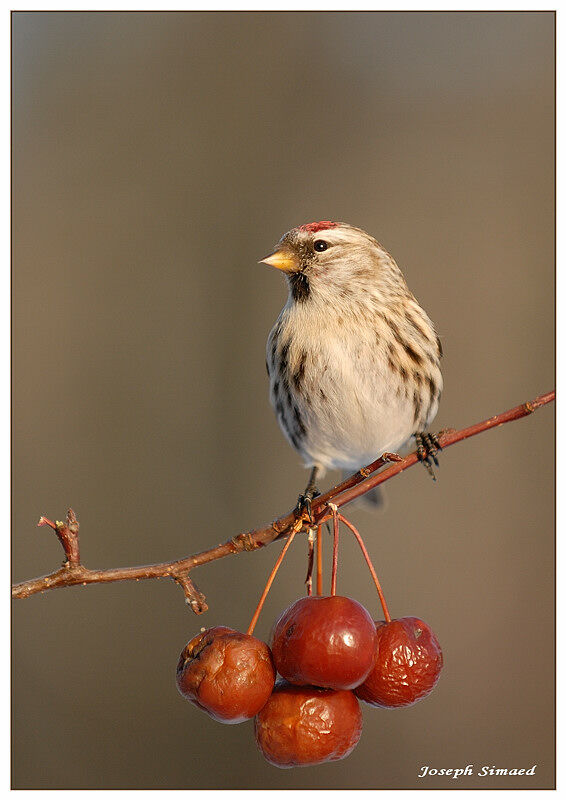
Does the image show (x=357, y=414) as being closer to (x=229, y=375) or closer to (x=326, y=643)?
(x=326, y=643)

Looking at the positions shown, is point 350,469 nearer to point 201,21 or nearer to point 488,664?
point 488,664

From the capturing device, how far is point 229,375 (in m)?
5.73

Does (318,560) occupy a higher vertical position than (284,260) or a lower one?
lower

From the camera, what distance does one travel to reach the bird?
2.44 meters

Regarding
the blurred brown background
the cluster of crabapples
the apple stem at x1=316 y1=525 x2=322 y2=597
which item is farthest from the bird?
the blurred brown background

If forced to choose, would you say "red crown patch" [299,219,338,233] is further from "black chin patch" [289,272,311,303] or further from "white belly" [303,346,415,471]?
"white belly" [303,346,415,471]

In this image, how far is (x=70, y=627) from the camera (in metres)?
5.11

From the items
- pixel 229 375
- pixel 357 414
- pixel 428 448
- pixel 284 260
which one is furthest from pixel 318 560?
pixel 229 375

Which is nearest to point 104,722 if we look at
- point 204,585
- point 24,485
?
point 204,585

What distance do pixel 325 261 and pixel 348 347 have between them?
0.29 meters

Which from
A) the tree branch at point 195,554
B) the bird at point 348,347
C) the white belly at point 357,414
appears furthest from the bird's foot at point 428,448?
the tree branch at point 195,554

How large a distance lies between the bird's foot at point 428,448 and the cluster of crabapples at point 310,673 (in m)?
0.66

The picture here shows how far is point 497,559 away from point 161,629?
2.15 metres

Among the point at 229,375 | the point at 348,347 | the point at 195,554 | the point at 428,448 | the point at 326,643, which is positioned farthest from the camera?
the point at 229,375
